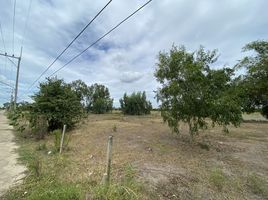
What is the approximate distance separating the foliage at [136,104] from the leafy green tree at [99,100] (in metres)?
8.81

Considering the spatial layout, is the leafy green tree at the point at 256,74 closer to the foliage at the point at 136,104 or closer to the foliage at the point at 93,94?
the foliage at the point at 136,104

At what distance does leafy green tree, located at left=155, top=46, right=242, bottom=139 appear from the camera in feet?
29.3

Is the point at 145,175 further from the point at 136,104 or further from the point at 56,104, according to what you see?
the point at 136,104

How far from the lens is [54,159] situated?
23.1 feet

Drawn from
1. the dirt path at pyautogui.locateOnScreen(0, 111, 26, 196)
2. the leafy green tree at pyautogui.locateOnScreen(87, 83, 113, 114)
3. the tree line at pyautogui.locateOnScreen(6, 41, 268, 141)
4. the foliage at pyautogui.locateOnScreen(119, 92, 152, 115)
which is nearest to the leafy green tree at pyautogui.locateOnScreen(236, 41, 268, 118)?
the tree line at pyautogui.locateOnScreen(6, 41, 268, 141)

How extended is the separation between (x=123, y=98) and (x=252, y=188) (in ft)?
155

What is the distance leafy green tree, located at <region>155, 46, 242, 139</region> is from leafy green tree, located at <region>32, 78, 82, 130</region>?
6699mm

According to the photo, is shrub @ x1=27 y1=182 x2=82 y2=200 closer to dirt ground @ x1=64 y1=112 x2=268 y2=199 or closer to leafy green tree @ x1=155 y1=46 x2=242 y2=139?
dirt ground @ x1=64 y1=112 x2=268 y2=199

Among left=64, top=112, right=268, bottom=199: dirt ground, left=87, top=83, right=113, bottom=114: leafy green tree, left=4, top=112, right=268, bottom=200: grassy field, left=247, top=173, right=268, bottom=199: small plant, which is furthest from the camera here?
left=87, top=83, right=113, bottom=114: leafy green tree

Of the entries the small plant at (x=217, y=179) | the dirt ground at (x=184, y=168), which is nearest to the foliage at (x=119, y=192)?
the dirt ground at (x=184, y=168)

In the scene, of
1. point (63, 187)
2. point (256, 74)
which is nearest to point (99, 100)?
point (256, 74)

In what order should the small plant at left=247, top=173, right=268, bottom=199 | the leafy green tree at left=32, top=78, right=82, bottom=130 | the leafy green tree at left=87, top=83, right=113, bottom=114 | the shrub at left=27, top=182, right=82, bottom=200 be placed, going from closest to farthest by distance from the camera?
the shrub at left=27, top=182, right=82, bottom=200
the small plant at left=247, top=173, right=268, bottom=199
the leafy green tree at left=32, top=78, right=82, bottom=130
the leafy green tree at left=87, top=83, right=113, bottom=114

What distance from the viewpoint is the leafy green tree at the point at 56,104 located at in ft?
43.8

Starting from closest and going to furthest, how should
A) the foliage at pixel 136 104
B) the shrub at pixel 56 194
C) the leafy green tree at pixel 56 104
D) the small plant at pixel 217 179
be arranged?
the shrub at pixel 56 194 < the small plant at pixel 217 179 < the leafy green tree at pixel 56 104 < the foliage at pixel 136 104
